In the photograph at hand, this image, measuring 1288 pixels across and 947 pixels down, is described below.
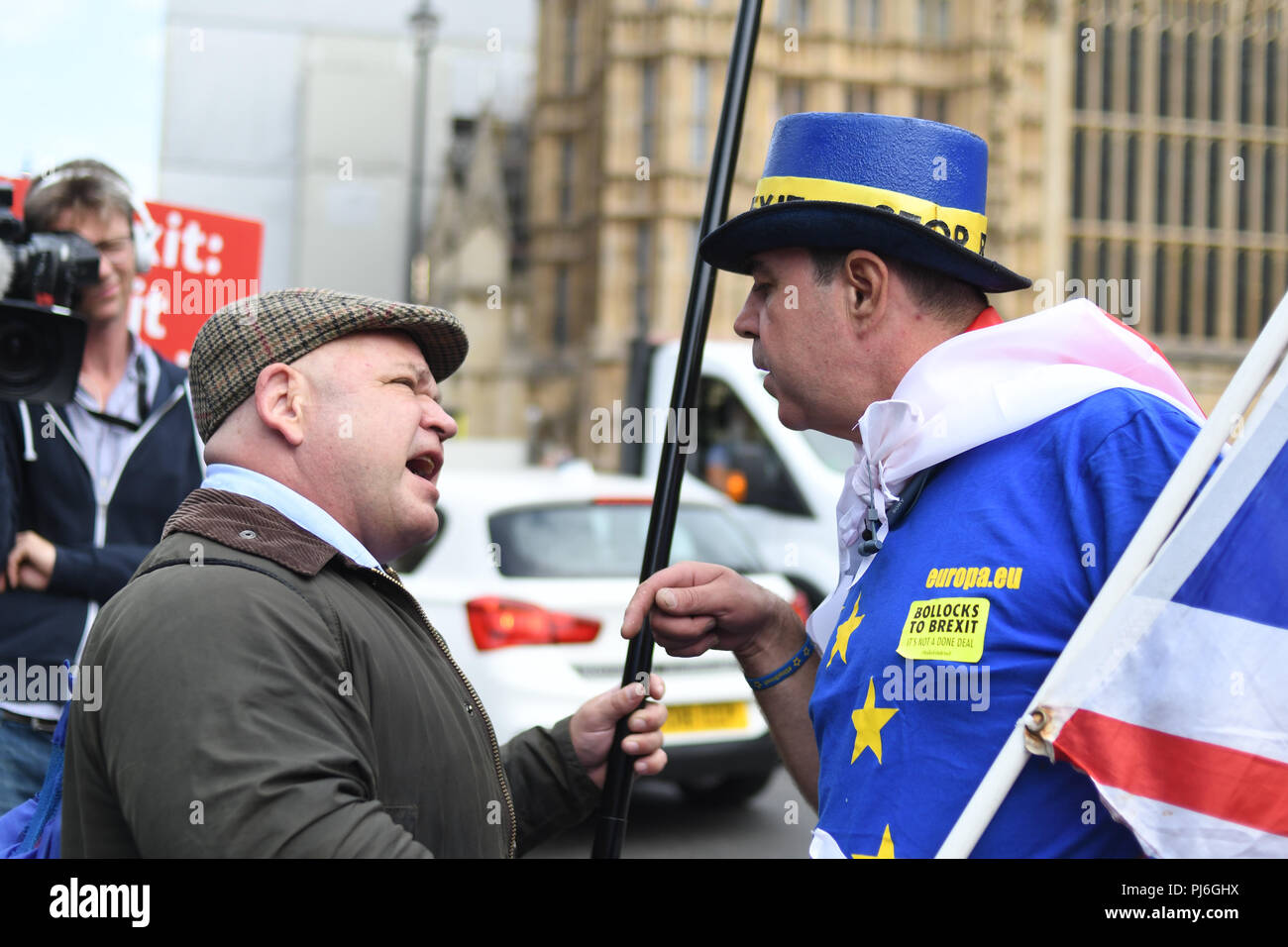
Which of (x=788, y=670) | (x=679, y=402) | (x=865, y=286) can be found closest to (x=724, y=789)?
(x=788, y=670)

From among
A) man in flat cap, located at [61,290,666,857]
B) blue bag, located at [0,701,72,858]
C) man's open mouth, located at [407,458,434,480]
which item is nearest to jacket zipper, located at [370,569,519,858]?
man in flat cap, located at [61,290,666,857]

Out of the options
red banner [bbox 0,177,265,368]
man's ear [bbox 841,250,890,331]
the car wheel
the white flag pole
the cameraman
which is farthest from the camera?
the car wheel

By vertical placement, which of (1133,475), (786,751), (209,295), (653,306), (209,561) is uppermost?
(653,306)

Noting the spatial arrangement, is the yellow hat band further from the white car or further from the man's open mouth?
the white car

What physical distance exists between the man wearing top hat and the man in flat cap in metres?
0.36

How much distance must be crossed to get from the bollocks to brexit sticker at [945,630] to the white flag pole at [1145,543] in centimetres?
12

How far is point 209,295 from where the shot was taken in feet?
18.9

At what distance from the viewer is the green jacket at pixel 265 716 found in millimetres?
1403

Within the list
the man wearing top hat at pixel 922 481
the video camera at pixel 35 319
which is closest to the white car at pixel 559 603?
the video camera at pixel 35 319

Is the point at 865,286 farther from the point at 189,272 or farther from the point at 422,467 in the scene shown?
the point at 189,272

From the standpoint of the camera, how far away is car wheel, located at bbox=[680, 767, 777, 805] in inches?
267

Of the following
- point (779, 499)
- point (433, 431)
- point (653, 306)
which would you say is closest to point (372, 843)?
point (433, 431)

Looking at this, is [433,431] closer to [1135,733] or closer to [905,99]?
[1135,733]

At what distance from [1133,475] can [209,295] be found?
4943mm
